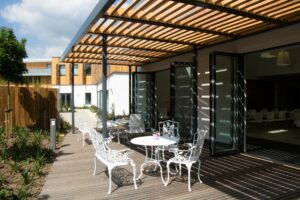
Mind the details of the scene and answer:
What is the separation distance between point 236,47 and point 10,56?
6.33 meters

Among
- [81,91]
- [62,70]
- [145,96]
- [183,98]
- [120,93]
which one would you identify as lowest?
[183,98]

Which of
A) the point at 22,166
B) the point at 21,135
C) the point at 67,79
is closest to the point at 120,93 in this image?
the point at 21,135

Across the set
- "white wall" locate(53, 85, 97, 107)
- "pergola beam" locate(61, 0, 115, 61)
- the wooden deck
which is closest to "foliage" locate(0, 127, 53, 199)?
the wooden deck

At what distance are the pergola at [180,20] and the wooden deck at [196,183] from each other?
6.21 ft

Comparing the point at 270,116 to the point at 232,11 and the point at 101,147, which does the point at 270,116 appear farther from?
the point at 101,147

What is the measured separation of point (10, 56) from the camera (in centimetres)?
862

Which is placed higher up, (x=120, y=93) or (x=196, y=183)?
(x=120, y=93)

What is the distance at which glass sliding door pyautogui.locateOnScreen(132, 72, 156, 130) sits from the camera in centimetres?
1198

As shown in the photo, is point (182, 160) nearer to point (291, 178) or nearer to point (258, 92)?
point (291, 178)

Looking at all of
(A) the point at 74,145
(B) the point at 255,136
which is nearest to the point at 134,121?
(A) the point at 74,145

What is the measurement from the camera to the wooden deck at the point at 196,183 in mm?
4237

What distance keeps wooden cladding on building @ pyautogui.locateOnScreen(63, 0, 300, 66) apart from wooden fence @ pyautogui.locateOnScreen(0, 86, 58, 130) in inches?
203

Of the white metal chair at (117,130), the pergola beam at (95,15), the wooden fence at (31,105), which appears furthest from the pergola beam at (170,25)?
the wooden fence at (31,105)

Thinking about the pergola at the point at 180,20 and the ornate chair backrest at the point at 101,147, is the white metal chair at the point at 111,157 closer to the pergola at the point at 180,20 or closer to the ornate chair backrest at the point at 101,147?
the ornate chair backrest at the point at 101,147
